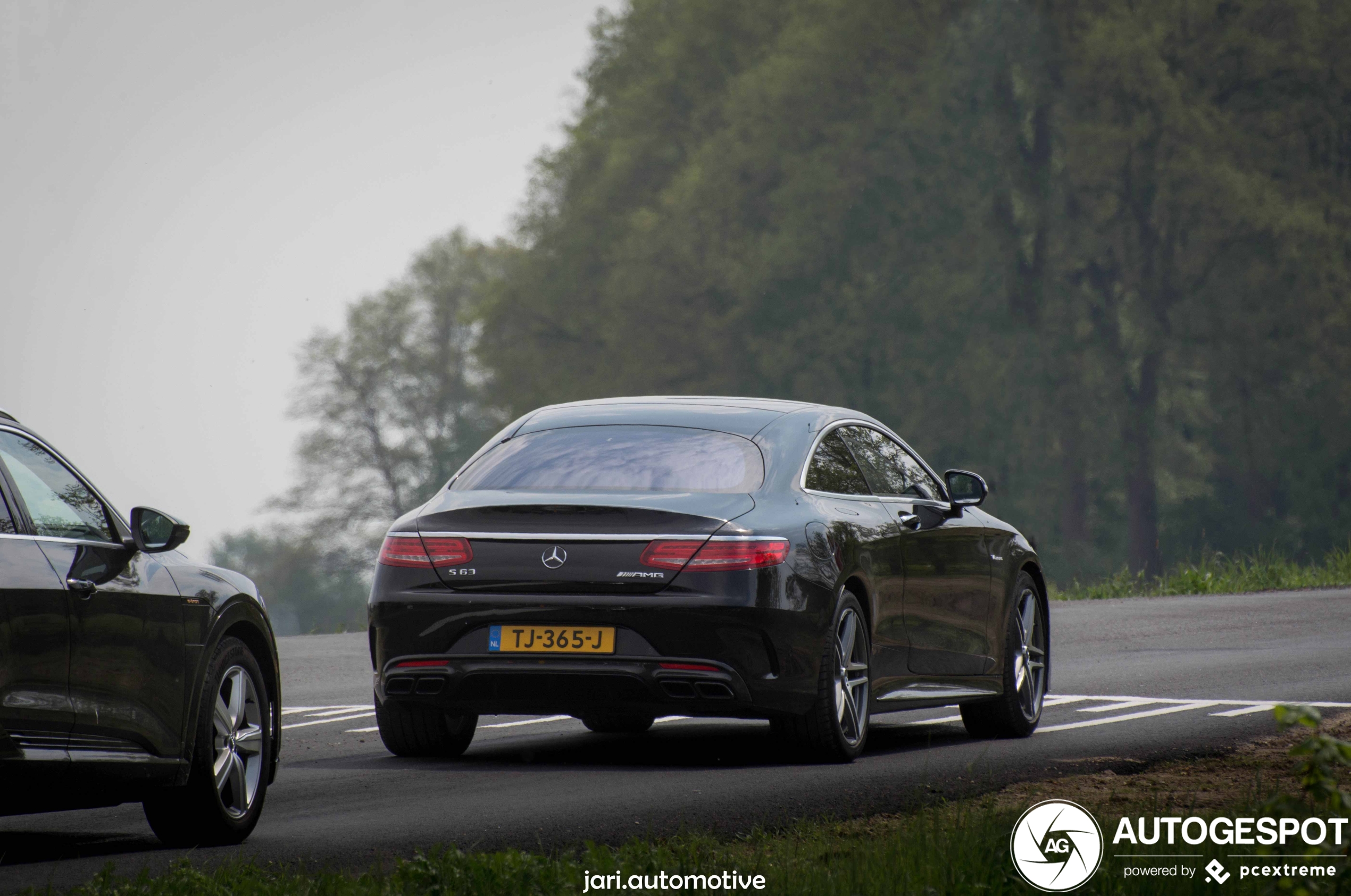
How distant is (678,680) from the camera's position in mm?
8195

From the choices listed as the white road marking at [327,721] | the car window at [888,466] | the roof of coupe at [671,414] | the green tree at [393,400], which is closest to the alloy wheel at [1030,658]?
the car window at [888,466]

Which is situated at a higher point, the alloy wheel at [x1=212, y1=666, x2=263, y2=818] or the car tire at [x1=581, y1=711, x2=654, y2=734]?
the alloy wheel at [x1=212, y1=666, x2=263, y2=818]

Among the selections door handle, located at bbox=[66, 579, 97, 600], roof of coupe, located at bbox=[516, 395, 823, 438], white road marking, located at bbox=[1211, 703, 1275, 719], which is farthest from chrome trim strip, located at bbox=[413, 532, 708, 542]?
white road marking, located at bbox=[1211, 703, 1275, 719]

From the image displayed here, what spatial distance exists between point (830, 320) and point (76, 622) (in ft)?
127

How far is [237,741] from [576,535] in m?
1.83

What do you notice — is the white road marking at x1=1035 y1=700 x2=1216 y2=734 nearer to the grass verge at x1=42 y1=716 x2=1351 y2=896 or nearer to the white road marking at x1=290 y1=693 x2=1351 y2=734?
the white road marking at x1=290 y1=693 x2=1351 y2=734

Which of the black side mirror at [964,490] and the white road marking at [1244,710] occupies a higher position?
the black side mirror at [964,490]

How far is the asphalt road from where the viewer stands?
6914 mm

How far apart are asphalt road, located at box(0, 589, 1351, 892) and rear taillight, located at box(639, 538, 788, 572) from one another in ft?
2.99

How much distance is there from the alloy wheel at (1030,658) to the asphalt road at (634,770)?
0.20 m

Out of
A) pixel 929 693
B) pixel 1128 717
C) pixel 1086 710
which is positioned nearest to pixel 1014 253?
pixel 1086 710

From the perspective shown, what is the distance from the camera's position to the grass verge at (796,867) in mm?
5332

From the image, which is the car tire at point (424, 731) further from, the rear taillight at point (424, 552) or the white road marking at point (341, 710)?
the white road marking at point (341, 710)

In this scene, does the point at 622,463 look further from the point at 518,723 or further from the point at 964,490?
the point at 518,723
